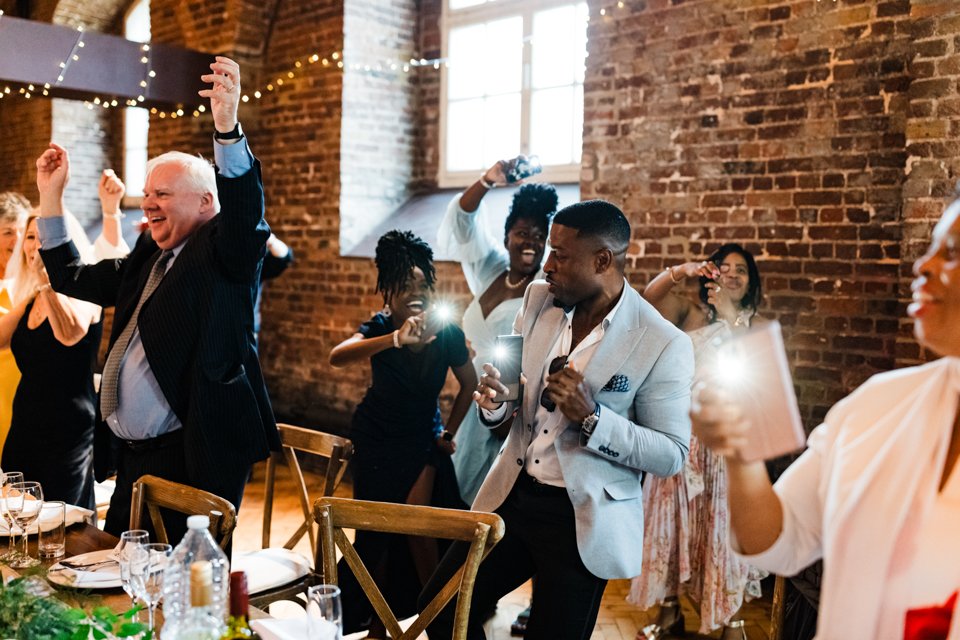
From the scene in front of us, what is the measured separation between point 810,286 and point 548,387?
241 cm

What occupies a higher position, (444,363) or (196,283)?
(196,283)

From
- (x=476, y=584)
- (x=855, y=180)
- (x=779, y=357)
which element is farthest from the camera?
(x=855, y=180)

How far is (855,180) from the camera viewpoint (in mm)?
4000

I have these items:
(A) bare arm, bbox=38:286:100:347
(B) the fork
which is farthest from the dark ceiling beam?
(B) the fork

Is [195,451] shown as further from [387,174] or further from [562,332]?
[387,174]

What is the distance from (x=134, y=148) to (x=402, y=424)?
7.76 m

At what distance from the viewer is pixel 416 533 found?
7.32ft

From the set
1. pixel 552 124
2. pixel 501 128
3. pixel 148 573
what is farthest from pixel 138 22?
pixel 148 573

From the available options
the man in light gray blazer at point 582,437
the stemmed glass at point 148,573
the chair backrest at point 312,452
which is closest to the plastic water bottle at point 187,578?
the stemmed glass at point 148,573

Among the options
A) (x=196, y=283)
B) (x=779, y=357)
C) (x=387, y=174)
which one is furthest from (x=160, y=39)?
(x=779, y=357)

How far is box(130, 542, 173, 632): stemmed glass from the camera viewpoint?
1.73m

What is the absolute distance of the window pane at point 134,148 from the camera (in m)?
9.67

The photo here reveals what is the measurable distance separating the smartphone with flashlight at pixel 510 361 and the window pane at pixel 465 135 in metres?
4.54

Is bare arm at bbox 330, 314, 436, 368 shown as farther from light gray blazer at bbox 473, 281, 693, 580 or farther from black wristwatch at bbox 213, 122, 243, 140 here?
black wristwatch at bbox 213, 122, 243, 140
